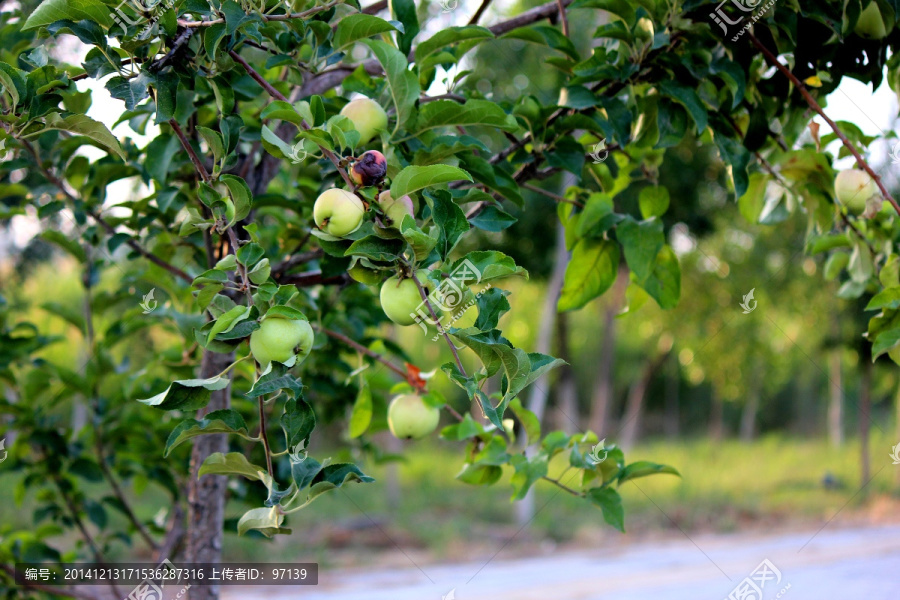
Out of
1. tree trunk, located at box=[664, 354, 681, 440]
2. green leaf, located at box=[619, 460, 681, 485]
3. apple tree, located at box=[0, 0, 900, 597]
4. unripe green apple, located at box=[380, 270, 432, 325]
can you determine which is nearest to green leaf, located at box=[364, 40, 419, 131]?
apple tree, located at box=[0, 0, 900, 597]

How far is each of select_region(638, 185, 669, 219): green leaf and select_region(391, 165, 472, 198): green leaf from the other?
502mm

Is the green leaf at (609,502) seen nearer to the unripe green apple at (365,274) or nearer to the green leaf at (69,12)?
the unripe green apple at (365,274)

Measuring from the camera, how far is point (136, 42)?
68 cm

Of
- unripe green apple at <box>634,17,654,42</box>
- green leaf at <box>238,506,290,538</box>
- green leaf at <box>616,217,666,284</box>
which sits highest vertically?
unripe green apple at <box>634,17,654,42</box>

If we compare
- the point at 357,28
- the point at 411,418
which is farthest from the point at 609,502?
the point at 357,28

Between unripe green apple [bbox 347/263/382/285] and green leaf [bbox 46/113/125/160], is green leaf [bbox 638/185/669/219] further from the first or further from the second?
green leaf [bbox 46/113/125/160]

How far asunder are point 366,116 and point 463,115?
11cm

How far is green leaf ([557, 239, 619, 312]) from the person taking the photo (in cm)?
95

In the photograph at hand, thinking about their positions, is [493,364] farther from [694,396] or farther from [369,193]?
[694,396]

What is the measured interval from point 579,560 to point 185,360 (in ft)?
13.7

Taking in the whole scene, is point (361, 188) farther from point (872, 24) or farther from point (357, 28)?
point (872, 24)

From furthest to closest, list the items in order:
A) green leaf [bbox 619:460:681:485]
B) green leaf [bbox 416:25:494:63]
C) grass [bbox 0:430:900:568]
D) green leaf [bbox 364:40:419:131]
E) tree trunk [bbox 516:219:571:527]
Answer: tree trunk [bbox 516:219:571:527] → grass [bbox 0:430:900:568] → green leaf [bbox 619:460:681:485] → green leaf [bbox 416:25:494:63] → green leaf [bbox 364:40:419:131]

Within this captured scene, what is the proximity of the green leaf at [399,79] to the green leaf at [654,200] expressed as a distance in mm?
431

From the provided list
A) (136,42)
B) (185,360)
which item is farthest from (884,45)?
(185,360)
